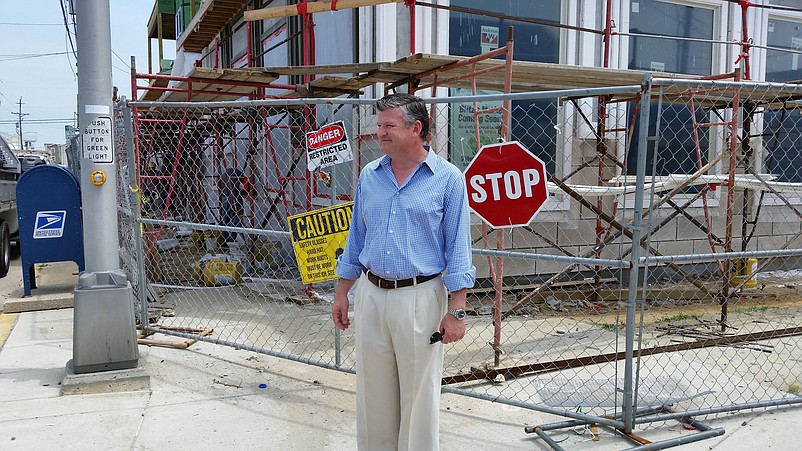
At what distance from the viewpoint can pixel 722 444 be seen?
3.80 meters

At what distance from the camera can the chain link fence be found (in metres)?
4.46

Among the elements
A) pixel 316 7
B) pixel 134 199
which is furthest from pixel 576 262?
pixel 316 7

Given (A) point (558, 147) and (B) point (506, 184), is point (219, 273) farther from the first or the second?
(B) point (506, 184)

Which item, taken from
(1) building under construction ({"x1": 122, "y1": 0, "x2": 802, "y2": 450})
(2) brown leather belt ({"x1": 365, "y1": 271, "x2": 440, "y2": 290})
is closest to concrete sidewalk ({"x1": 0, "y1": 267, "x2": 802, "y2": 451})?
(1) building under construction ({"x1": 122, "y1": 0, "x2": 802, "y2": 450})

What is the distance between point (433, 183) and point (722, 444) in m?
2.50

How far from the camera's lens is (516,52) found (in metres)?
8.47

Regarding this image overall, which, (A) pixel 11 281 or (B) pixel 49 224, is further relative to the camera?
(A) pixel 11 281

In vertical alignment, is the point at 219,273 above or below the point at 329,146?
below

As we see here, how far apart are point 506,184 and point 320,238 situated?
1.35 m

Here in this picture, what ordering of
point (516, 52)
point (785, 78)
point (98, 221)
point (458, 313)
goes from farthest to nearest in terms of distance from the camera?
1. point (785, 78)
2. point (516, 52)
3. point (98, 221)
4. point (458, 313)

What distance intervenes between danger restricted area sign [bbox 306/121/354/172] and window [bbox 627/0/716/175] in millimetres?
5833

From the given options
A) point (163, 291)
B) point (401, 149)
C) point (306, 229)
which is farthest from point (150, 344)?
point (401, 149)

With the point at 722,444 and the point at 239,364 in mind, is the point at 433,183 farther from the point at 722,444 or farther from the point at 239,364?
the point at 239,364

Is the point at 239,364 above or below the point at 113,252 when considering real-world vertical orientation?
below
